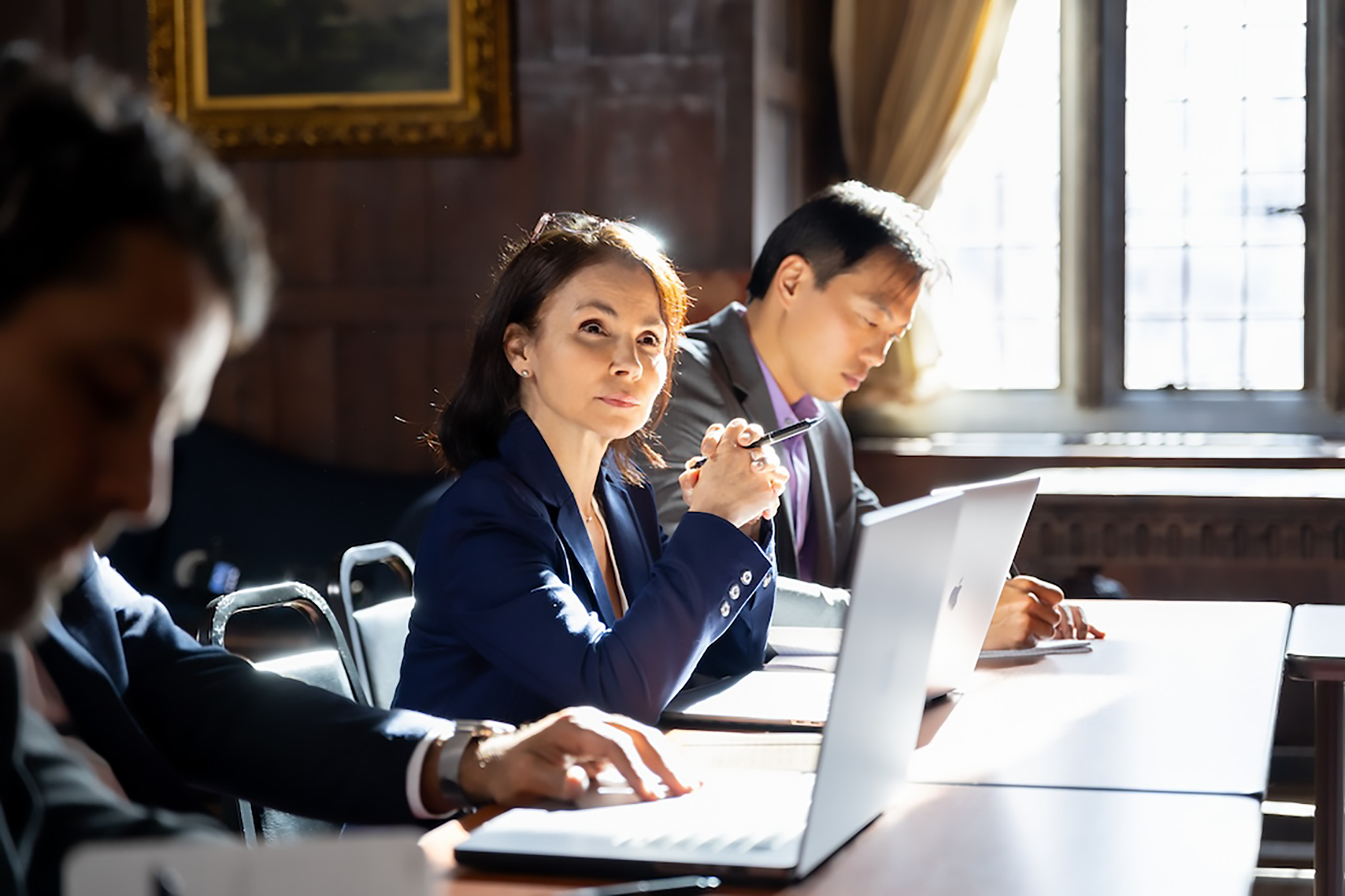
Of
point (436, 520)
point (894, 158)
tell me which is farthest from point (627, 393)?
point (894, 158)

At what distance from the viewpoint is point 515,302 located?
6.47ft

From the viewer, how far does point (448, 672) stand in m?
1.76

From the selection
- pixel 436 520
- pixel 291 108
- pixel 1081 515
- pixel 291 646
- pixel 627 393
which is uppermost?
pixel 291 108

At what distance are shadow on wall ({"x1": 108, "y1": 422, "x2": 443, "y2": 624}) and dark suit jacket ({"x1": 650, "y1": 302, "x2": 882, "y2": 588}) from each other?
170 centimetres

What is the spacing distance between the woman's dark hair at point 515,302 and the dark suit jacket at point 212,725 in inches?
21.0

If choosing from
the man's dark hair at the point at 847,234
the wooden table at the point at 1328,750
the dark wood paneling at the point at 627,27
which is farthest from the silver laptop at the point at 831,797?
the dark wood paneling at the point at 627,27

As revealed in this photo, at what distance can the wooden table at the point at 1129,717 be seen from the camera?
1446 millimetres

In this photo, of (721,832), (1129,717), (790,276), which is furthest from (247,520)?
(721,832)

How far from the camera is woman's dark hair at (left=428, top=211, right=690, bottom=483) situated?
1949mm

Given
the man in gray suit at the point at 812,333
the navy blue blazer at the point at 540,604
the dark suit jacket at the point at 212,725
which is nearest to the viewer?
the dark suit jacket at the point at 212,725

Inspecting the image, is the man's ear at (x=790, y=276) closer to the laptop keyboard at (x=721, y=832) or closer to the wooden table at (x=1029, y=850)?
the wooden table at (x=1029, y=850)

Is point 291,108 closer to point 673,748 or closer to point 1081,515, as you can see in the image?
point 1081,515

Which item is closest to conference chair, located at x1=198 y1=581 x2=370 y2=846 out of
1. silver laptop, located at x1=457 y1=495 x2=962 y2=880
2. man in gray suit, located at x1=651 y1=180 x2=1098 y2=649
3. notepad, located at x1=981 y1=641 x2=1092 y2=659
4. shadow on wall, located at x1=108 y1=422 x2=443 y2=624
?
silver laptop, located at x1=457 y1=495 x2=962 y2=880

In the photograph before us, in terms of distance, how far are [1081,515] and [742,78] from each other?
5.20 ft
